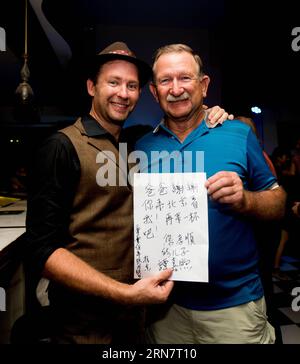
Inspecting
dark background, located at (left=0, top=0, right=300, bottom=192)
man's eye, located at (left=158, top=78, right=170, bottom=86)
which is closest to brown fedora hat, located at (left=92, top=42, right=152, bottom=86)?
man's eye, located at (left=158, top=78, right=170, bottom=86)

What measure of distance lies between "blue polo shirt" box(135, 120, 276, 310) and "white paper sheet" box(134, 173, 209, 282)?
0.48 feet

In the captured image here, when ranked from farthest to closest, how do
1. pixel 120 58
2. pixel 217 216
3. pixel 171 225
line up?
pixel 120 58 < pixel 217 216 < pixel 171 225

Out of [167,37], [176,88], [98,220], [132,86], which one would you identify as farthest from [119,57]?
[167,37]

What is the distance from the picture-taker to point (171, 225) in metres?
1.11

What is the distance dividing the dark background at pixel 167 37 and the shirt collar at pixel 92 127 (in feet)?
8.25

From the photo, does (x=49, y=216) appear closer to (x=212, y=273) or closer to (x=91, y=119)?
(x=91, y=119)

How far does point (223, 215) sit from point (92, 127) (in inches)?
24.8

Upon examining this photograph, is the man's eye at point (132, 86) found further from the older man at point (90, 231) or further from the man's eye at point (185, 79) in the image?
the man's eye at point (185, 79)

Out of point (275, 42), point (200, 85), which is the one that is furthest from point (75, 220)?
point (275, 42)

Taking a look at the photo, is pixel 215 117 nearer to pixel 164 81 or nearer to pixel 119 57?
pixel 164 81

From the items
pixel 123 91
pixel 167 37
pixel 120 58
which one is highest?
pixel 167 37

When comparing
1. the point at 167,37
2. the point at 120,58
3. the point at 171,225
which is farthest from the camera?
the point at 167,37
